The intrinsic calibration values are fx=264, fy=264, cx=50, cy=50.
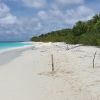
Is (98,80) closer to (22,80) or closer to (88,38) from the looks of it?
(22,80)

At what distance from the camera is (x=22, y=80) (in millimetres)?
12820

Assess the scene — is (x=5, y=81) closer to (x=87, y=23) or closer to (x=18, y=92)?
(x=18, y=92)

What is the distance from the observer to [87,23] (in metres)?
72.9

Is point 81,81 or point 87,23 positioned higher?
point 87,23

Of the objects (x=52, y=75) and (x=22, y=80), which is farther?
(x=52, y=75)

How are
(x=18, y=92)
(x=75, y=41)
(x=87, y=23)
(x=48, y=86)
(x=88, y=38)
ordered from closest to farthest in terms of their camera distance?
(x=18, y=92), (x=48, y=86), (x=88, y=38), (x=75, y=41), (x=87, y=23)

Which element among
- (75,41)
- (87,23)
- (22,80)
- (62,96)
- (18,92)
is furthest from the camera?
(87,23)

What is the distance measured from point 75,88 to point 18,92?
229 centimetres

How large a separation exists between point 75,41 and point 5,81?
50807 mm

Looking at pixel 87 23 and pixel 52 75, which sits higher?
pixel 87 23

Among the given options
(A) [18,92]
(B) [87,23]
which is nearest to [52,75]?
(A) [18,92]

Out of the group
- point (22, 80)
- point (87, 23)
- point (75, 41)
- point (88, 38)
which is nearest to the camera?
point (22, 80)

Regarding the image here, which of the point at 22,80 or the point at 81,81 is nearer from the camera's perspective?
the point at 81,81

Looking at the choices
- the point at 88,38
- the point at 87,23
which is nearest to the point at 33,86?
the point at 88,38
